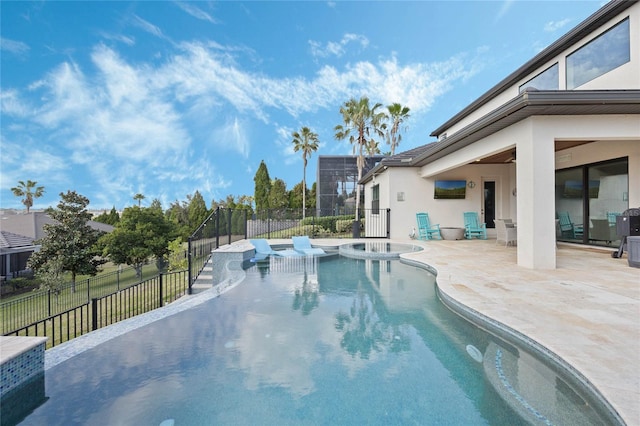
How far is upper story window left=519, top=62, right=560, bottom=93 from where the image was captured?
31.3 feet

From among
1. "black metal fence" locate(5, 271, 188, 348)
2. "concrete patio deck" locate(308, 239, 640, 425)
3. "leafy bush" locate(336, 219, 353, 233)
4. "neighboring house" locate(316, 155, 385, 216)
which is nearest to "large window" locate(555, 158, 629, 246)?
"concrete patio deck" locate(308, 239, 640, 425)

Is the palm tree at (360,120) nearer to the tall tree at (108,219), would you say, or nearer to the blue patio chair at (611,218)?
the blue patio chair at (611,218)

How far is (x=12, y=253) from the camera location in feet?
64.6

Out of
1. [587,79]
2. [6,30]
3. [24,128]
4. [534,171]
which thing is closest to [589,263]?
[534,171]

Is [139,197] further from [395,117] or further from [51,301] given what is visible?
[395,117]

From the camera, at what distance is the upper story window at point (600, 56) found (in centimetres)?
752

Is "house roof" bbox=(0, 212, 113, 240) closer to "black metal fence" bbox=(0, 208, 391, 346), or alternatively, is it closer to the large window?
"black metal fence" bbox=(0, 208, 391, 346)

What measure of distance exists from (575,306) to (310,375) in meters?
3.59

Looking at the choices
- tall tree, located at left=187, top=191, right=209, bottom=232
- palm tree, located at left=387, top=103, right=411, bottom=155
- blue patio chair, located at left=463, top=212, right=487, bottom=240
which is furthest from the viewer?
tall tree, located at left=187, top=191, right=209, bottom=232

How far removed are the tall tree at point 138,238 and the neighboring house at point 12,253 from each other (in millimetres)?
4240

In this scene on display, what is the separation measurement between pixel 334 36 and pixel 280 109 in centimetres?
2480

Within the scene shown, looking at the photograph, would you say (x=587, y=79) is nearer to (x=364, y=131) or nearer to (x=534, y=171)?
(x=534, y=171)

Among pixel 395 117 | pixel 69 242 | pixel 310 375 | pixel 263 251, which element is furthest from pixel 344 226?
pixel 310 375

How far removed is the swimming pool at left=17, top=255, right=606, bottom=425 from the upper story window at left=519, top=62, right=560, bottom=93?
29.2 feet
